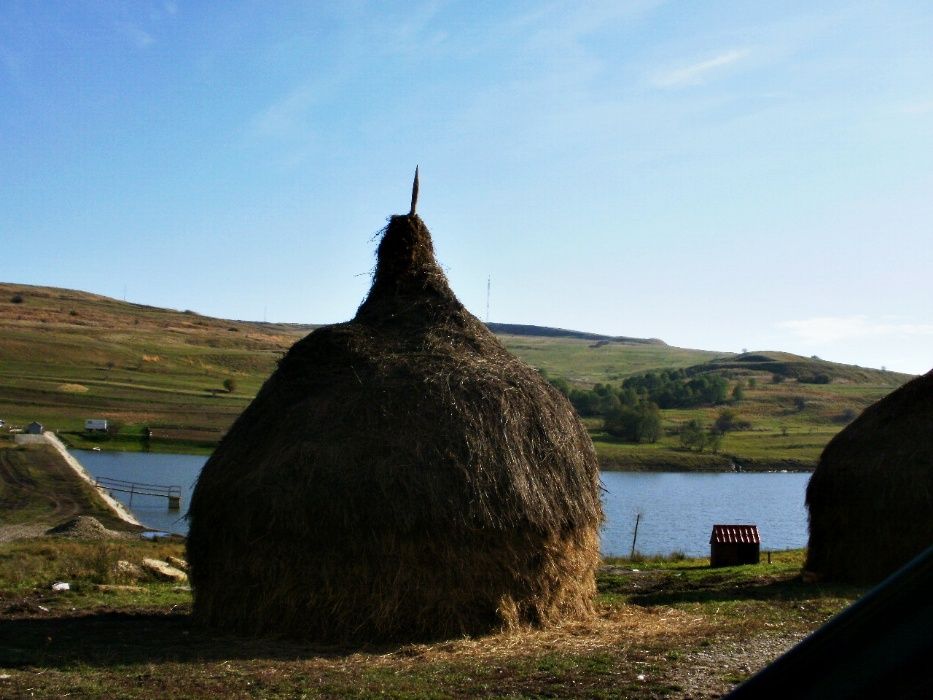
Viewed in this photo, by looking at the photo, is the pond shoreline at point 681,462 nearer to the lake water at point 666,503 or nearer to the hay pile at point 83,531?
the lake water at point 666,503

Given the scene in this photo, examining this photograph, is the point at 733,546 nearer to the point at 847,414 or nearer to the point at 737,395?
the point at 847,414

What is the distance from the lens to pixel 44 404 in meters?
86.2

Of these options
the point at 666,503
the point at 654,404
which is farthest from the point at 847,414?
the point at 666,503

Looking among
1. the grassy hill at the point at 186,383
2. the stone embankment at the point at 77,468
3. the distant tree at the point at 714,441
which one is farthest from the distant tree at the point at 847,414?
the stone embankment at the point at 77,468

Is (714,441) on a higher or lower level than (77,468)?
higher

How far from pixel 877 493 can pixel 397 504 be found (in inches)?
461

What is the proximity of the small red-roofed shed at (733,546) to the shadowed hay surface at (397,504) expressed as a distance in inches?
480

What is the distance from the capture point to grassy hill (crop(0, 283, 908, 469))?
8369 cm

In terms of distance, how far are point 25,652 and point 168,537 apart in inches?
877

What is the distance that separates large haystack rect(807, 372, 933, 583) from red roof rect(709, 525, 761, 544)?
424 centimetres

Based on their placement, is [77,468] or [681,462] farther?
[681,462]

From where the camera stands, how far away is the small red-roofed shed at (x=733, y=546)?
87.3 ft

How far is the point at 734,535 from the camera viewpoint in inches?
1059

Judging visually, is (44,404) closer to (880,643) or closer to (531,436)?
(531,436)
